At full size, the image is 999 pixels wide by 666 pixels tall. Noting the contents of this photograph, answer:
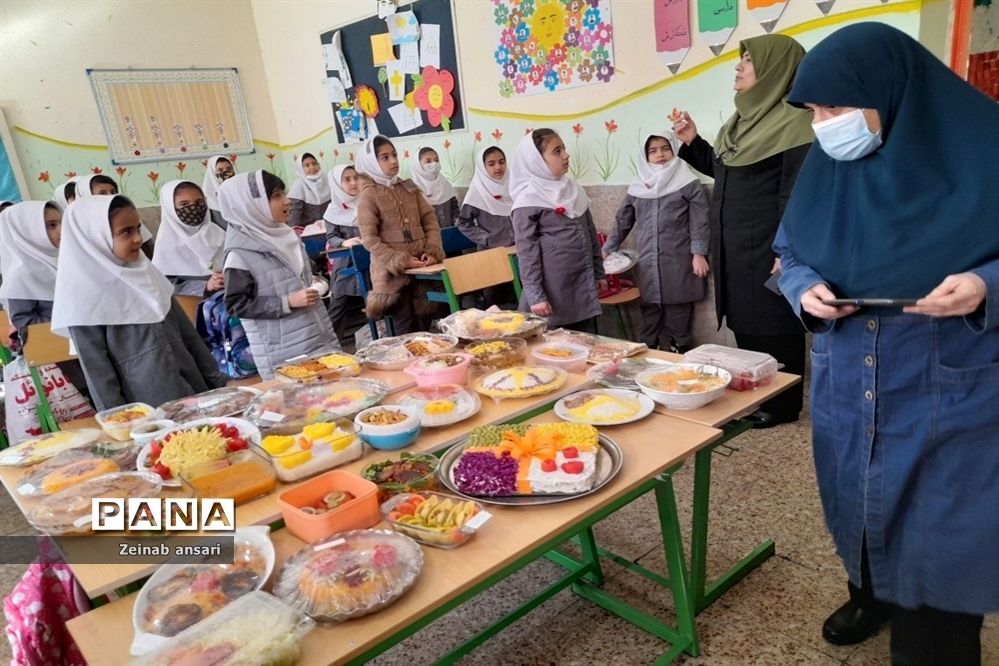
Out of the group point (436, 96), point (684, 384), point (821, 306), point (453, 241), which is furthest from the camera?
point (436, 96)

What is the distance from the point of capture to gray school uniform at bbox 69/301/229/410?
2129mm

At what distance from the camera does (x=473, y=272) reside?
3.17 m

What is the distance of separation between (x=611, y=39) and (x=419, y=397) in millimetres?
3158

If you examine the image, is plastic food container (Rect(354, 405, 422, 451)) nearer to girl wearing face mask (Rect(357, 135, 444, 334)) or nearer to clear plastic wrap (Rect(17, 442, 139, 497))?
clear plastic wrap (Rect(17, 442, 139, 497))

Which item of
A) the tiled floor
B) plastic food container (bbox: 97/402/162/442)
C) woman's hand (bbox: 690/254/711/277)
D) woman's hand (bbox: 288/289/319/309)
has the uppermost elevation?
woman's hand (bbox: 288/289/319/309)

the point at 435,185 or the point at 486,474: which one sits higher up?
the point at 435,185

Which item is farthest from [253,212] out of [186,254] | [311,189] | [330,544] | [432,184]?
[311,189]

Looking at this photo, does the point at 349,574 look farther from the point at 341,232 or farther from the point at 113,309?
the point at 341,232

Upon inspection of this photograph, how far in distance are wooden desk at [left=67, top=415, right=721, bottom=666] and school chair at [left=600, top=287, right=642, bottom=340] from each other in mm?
2472

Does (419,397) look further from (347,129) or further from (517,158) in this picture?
(347,129)

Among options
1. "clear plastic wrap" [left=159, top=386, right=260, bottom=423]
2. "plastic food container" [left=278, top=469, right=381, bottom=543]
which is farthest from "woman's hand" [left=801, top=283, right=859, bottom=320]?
"clear plastic wrap" [left=159, top=386, right=260, bottom=423]

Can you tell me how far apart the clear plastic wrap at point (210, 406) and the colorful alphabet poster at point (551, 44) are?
10.5ft

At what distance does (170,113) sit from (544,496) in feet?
22.3

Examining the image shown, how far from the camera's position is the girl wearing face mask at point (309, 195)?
653 centimetres
